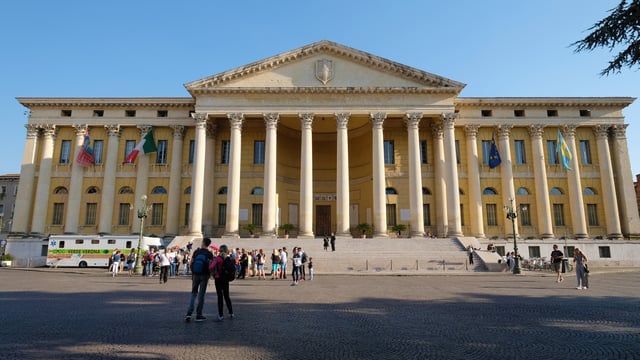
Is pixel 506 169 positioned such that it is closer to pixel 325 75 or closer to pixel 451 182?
pixel 451 182

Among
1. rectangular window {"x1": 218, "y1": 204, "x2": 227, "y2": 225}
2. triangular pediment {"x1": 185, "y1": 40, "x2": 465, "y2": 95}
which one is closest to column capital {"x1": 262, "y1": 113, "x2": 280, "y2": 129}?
triangular pediment {"x1": 185, "y1": 40, "x2": 465, "y2": 95}

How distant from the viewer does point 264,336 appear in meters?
7.12

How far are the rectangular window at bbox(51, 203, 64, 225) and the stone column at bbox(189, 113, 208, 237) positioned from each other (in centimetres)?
1441

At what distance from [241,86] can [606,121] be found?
3449cm

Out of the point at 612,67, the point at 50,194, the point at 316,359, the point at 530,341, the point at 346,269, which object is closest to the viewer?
the point at 316,359

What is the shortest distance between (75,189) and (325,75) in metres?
25.6

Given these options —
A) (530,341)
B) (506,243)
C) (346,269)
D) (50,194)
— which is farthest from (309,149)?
(530,341)

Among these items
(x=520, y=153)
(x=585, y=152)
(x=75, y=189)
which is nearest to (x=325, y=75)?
(x=520, y=153)

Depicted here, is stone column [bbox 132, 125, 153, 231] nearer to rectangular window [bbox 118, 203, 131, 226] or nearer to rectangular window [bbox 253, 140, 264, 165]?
rectangular window [bbox 118, 203, 131, 226]

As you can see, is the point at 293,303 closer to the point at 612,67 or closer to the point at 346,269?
the point at 612,67

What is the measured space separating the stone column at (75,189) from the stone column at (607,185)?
48.7 m

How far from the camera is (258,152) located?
3919 centimetres

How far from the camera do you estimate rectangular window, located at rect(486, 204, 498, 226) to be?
37.2m

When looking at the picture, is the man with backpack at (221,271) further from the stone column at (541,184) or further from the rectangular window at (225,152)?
the stone column at (541,184)
